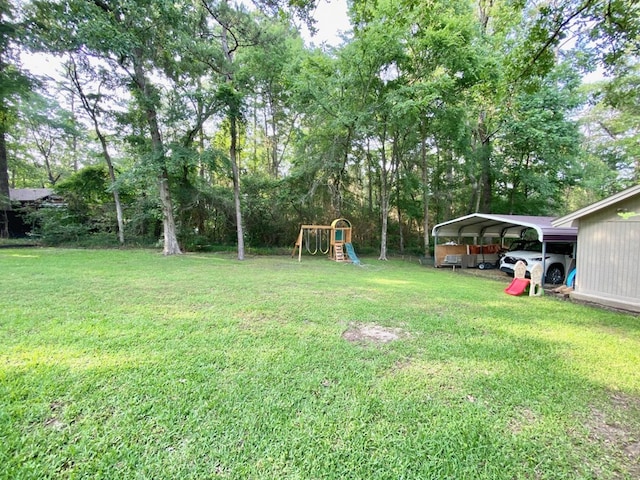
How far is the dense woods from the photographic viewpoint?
9766 mm

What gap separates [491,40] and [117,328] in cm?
1474

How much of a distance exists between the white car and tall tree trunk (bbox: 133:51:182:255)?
1243 centimetres

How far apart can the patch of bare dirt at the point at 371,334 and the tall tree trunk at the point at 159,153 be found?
9.89 m

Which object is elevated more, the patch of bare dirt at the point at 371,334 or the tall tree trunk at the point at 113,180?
the tall tree trunk at the point at 113,180

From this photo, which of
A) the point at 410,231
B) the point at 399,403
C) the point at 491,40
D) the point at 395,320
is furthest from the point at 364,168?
the point at 399,403

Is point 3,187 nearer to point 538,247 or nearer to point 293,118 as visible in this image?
point 293,118

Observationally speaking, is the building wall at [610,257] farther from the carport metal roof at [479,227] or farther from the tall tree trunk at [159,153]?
the tall tree trunk at [159,153]

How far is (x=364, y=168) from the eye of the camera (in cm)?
1510

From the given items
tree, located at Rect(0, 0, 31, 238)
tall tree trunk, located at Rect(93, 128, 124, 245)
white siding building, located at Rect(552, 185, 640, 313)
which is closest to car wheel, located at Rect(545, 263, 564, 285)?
white siding building, located at Rect(552, 185, 640, 313)

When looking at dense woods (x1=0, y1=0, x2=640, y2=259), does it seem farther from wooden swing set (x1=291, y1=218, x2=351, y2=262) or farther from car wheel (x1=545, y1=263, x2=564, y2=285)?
car wheel (x1=545, y1=263, x2=564, y2=285)

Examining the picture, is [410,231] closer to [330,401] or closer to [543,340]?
[543,340]

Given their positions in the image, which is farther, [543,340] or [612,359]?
[543,340]

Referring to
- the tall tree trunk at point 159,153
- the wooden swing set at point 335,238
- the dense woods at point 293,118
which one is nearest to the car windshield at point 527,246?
the dense woods at point 293,118

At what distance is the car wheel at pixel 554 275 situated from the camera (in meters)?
8.39
